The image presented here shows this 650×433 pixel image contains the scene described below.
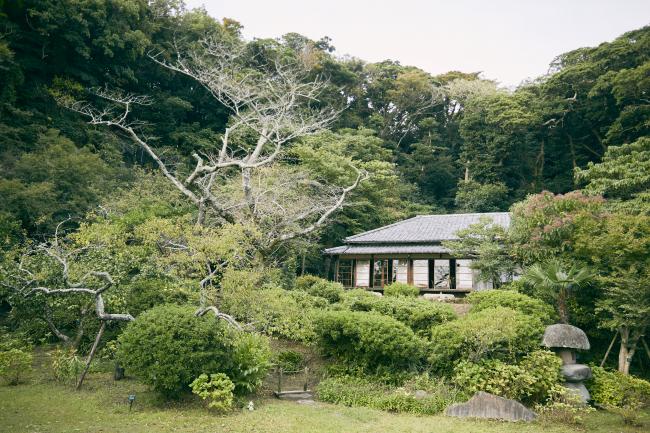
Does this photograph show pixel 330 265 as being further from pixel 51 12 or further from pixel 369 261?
pixel 51 12

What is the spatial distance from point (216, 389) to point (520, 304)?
8.29 meters

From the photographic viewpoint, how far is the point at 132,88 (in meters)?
28.2

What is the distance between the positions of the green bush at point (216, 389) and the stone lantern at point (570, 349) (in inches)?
301

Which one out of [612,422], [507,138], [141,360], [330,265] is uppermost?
[507,138]

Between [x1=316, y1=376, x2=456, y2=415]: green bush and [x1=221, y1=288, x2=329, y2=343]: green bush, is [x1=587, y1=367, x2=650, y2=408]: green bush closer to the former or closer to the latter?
[x1=316, y1=376, x2=456, y2=415]: green bush

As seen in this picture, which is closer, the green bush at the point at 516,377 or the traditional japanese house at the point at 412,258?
the green bush at the point at 516,377

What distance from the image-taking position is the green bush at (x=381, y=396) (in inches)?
378

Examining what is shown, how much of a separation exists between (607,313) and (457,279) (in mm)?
8797

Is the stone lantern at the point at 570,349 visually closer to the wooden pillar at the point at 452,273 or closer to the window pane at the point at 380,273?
the wooden pillar at the point at 452,273

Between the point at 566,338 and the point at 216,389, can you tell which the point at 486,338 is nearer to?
the point at 566,338

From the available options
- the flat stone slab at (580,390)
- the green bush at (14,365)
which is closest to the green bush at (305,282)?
the flat stone slab at (580,390)

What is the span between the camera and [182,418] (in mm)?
8125

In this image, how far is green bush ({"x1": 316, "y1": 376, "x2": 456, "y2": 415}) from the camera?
9.61 metres

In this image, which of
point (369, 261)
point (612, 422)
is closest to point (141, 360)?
point (612, 422)
